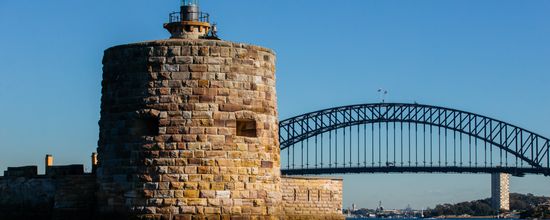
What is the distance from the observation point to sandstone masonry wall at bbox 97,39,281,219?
15672 mm

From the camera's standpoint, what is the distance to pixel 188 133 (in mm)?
15711

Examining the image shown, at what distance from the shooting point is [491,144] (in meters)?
114

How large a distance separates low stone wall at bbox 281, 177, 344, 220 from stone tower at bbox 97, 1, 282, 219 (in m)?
20.8

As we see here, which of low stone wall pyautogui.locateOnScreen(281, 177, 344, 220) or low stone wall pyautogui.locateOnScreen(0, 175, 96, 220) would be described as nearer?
low stone wall pyautogui.locateOnScreen(0, 175, 96, 220)

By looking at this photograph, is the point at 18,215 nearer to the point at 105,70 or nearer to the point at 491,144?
the point at 105,70

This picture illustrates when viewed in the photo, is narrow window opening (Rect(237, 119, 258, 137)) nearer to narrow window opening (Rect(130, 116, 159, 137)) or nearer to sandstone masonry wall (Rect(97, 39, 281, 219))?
sandstone masonry wall (Rect(97, 39, 281, 219))

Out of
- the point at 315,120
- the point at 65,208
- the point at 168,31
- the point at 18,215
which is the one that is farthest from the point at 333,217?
the point at 315,120

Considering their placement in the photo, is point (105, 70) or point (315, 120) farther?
point (315, 120)

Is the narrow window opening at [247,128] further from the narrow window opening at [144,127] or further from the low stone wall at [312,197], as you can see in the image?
the low stone wall at [312,197]

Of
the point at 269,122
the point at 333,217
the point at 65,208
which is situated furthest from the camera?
the point at 333,217

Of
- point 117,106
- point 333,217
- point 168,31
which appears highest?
point 168,31

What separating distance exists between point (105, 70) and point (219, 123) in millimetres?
2055

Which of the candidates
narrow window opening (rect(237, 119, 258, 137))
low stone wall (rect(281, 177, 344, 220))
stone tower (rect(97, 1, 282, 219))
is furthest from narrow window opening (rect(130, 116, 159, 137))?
low stone wall (rect(281, 177, 344, 220))

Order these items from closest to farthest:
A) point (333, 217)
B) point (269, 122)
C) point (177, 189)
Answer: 1. point (177, 189)
2. point (269, 122)
3. point (333, 217)
